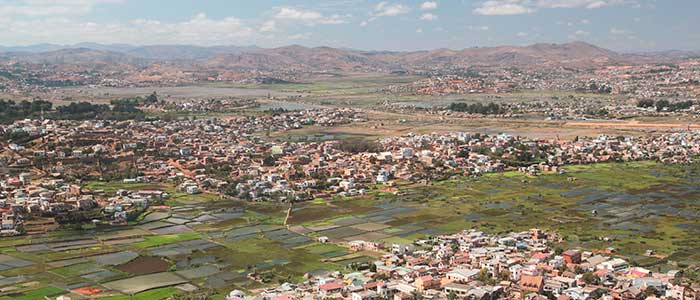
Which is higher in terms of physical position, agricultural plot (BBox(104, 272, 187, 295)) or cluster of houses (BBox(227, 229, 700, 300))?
cluster of houses (BBox(227, 229, 700, 300))

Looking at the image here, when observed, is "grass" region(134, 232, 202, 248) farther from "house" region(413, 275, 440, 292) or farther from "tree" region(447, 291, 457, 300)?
"tree" region(447, 291, 457, 300)

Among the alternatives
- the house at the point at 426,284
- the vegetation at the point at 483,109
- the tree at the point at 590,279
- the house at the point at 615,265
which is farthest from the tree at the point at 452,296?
the vegetation at the point at 483,109

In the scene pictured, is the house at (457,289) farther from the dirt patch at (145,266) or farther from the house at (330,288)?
the dirt patch at (145,266)

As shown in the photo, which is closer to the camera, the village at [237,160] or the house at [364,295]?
the house at [364,295]

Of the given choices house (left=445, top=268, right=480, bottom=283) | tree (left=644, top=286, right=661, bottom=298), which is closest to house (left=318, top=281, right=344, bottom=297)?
house (left=445, top=268, right=480, bottom=283)

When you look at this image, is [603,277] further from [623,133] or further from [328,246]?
[623,133]

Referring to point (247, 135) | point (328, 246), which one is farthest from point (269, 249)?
point (247, 135)
